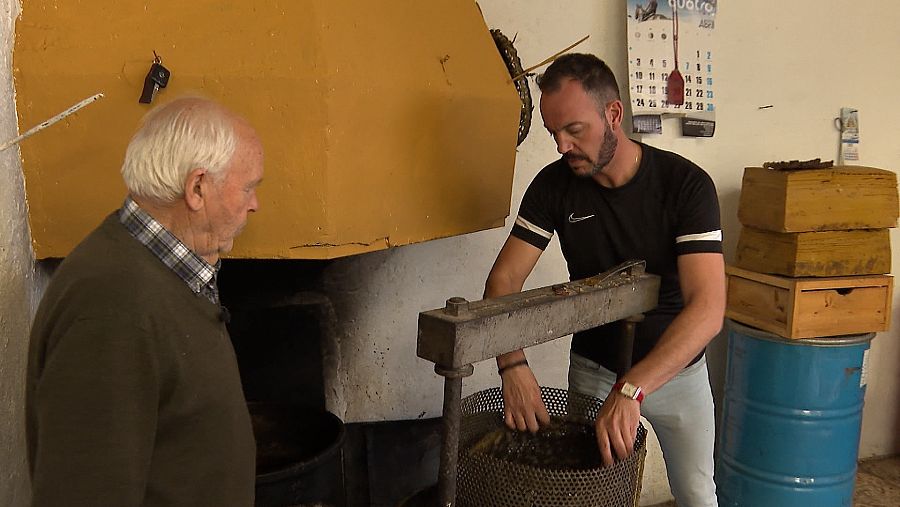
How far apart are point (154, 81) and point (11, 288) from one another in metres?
0.52

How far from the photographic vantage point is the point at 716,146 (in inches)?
116

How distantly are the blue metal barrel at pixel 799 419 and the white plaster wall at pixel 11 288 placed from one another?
7.54ft

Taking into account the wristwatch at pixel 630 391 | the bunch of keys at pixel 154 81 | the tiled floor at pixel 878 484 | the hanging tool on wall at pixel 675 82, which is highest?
the hanging tool on wall at pixel 675 82

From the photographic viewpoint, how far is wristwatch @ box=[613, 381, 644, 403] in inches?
58.3

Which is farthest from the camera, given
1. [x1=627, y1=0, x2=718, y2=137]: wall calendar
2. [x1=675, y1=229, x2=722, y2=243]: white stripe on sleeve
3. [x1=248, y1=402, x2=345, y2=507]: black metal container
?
[x1=627, y1=0, x2=718, y2=137]: wall calendar

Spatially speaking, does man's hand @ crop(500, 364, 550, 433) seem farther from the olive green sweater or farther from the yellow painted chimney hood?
the olive green sweater

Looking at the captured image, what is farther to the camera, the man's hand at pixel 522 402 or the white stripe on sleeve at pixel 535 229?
the white stripe on sleeve at pixel 535 229

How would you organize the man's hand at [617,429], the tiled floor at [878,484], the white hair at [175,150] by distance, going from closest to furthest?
1. the white hair at [175,150]
2. the man's hand at [617,429]
3. the tiled floor at [878,484]

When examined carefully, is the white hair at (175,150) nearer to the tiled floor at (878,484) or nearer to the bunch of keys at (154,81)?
the bunch of keys at (154,81)

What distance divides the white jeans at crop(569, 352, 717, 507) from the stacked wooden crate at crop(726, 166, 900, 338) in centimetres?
83

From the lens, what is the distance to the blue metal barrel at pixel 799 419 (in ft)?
8.57

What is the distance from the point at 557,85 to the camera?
1.78m

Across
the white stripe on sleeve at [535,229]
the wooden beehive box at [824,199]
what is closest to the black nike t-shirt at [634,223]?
the white stripe on sleeve at [535,229]

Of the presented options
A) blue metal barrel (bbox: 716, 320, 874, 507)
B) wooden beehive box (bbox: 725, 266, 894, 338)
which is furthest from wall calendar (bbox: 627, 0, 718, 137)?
blue metal barrel (bbox: 716, 320, 874, 507)
